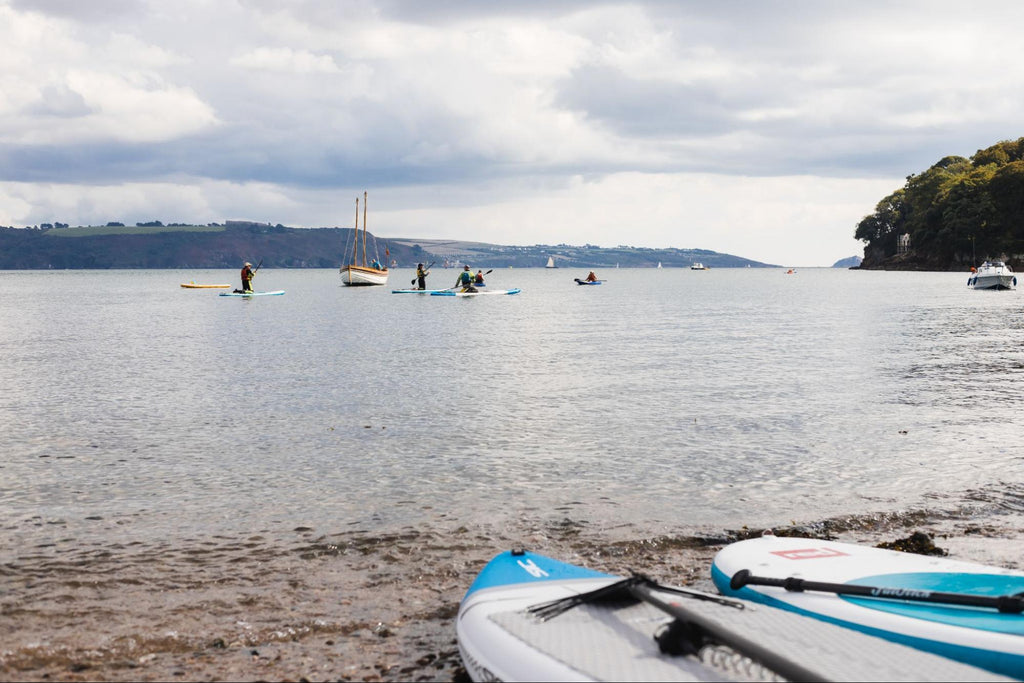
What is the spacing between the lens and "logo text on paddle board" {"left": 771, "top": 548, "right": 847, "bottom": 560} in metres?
7.79

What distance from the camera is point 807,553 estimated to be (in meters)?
7.90

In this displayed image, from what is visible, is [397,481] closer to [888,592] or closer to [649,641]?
[888,592]

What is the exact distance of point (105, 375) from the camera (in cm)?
2534

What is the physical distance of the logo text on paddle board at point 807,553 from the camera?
7.79m

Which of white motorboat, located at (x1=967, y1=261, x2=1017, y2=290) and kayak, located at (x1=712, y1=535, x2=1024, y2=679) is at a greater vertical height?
white motorboat, located at (x1=967, y1=261, x2=1017, y2=290)

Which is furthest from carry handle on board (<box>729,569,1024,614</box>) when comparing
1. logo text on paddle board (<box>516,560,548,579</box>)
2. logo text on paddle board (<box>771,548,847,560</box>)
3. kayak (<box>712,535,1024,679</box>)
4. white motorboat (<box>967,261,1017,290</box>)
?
white motorboat (<box>967,261,1017,290</box>)

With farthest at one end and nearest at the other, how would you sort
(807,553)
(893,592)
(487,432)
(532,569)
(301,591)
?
(487,432)
(301,591)
(807,553)
(532,569)
(893,592)

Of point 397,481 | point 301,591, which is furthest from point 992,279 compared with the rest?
point 301,591

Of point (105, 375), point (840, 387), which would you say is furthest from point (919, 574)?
point (105, 375)

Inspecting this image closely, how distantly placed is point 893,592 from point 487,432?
10.2 m

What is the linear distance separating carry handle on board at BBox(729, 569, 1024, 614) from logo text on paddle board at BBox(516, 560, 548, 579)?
170 centimetres

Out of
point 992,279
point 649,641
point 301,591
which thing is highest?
point 992,279

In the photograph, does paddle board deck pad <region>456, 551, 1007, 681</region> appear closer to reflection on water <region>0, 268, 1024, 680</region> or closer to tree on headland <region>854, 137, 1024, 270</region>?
reflection on water <region>0, 268, 1024, 680</region>

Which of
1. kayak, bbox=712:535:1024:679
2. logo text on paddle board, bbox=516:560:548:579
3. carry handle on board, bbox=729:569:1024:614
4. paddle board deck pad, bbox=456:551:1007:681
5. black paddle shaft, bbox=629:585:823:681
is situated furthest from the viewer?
logo text on paddle board, bbox=516:560:548:579
